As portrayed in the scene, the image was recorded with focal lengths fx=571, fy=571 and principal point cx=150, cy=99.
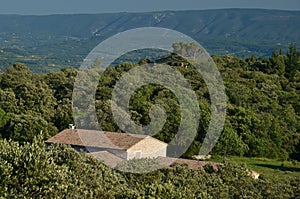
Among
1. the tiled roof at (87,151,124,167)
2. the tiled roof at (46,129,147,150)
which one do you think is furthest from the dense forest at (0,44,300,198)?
the tiled roof at (87,151,124,167)

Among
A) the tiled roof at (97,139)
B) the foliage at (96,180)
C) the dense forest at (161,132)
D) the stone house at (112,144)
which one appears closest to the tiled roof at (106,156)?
the stone house at (112,144)

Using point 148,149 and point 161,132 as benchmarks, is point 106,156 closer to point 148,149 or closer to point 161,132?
point 148,149

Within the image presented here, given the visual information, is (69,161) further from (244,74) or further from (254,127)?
(244,74)

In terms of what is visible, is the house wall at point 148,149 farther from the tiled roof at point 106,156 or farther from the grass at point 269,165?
the grass at point 269,165

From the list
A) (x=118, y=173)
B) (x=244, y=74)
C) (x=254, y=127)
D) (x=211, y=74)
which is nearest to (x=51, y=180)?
(x=118, y=173)

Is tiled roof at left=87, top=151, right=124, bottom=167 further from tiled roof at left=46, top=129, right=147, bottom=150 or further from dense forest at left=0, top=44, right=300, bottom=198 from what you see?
dense forest at left=0, top=44, right=300, bottom=198
